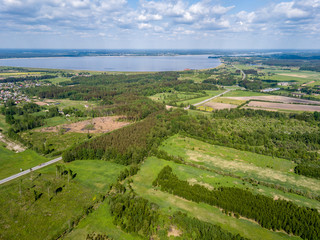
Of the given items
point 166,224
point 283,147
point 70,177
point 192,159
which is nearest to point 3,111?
point 70,177

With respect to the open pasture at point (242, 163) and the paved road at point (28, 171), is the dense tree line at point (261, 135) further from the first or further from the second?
the paved road at point (28, 171)

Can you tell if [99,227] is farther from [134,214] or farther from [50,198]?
[50,198]

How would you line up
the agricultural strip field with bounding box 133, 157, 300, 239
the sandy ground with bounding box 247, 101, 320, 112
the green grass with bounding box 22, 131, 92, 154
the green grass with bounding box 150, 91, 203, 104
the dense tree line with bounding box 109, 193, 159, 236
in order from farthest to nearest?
the green grass with bounding box 150, 91, 203, 104, the sandy ground with bounding box 247, 101, 320, 112, the green grass with bounding box 22, 131, 92, 154, the dense tree line with bounding box 109, 193, 159, 236, the agricultural strip field with bounding box 133, 157, 300, 239

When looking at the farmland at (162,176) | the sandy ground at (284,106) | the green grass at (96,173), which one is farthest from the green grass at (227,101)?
the green grass at (96,173)

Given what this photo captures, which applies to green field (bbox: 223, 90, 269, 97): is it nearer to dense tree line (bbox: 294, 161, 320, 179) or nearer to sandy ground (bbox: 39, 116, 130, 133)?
sandy ground (bbox: 39, 116, 130, 133)

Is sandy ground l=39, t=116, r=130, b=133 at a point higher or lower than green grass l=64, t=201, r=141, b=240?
higher

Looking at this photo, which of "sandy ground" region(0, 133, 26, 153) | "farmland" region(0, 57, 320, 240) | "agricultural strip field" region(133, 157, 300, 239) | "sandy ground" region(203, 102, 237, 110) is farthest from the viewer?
"sandy ground" region(203, 102, 237, 110)

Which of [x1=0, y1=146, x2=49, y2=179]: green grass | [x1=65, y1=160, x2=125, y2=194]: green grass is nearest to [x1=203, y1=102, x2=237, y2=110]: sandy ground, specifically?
[x1=65, y1=160, x2=125, y2=194]: green grass
